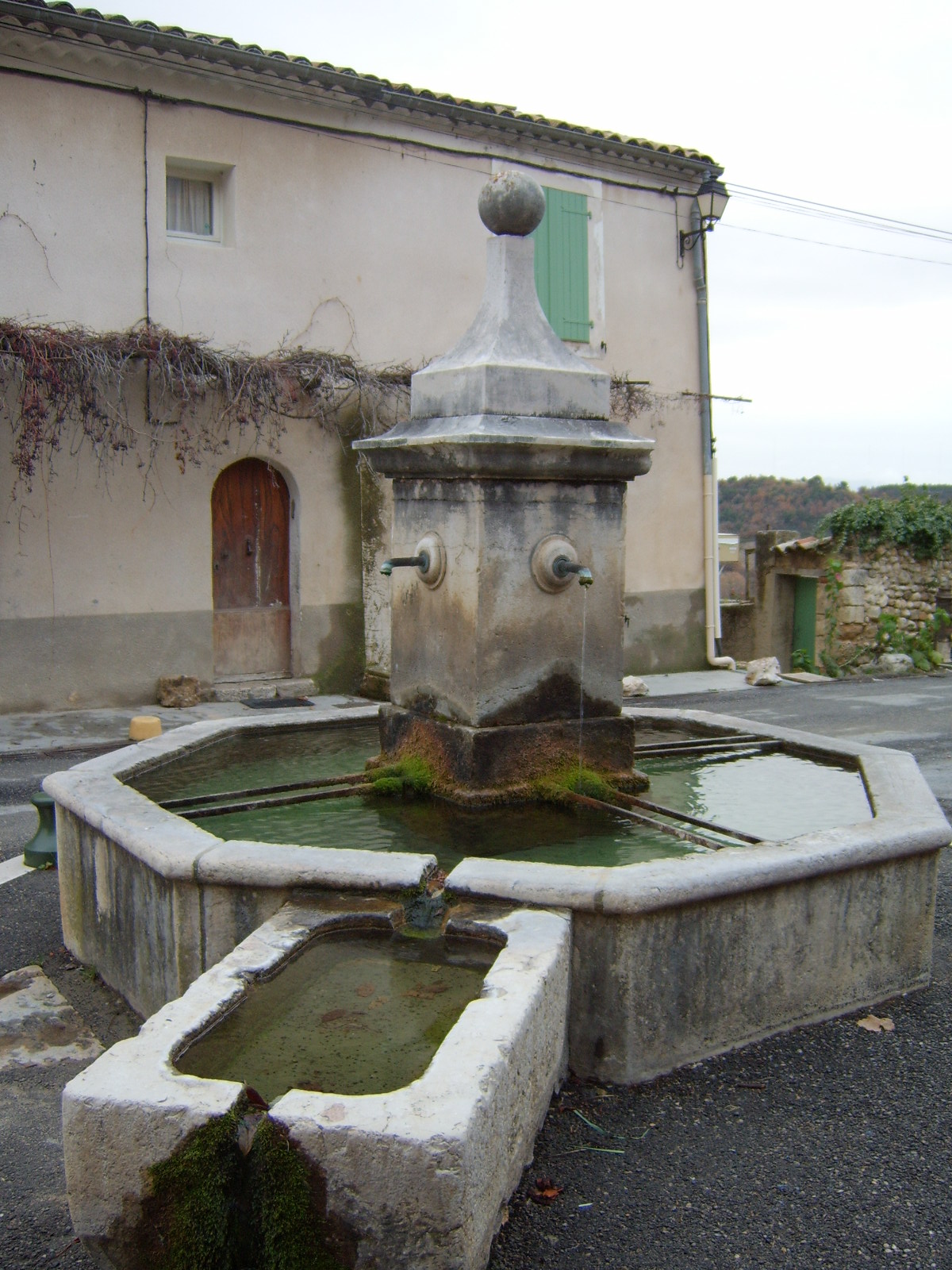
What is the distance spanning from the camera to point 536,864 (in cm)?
348

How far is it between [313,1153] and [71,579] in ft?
29.5

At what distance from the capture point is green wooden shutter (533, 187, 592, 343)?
13359mm

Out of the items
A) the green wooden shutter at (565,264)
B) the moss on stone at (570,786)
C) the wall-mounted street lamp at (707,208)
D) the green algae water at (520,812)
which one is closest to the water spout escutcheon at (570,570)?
the moss on stone at (570,786)

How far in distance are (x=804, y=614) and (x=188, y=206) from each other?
11654mm

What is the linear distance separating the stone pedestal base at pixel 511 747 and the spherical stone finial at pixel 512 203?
2.01m

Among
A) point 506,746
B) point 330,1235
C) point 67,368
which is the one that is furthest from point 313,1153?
point 67,368

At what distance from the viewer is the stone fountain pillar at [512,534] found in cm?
441

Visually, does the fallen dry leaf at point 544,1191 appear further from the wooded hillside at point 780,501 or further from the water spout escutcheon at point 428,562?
the wooded hillside at point 780,501

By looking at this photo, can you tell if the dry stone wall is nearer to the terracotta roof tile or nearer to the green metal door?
the green metal door

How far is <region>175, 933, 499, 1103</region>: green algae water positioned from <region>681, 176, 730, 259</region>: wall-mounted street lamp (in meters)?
13.1

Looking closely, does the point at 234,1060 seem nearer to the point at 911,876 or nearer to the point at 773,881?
the point at 773,881

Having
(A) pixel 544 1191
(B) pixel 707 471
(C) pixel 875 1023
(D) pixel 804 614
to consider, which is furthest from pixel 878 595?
(A) pixel 544 1191

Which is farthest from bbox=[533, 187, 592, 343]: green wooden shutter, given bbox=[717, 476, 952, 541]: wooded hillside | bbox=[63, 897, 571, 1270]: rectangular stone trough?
bbox=[717, 476, 952, 541]: wooded hillside

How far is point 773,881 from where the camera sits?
137 inches
